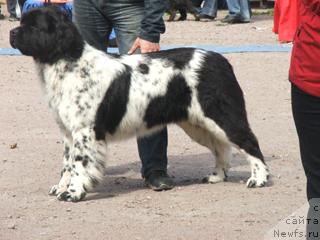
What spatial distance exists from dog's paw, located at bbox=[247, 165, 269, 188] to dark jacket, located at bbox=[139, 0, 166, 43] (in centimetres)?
137

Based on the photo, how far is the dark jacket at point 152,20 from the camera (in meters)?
6.59

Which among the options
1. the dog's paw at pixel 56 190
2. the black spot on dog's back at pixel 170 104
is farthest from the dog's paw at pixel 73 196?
the black spot on dog's back at pixel 170 104

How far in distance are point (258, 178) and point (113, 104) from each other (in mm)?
1339

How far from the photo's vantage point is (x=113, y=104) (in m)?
6.43

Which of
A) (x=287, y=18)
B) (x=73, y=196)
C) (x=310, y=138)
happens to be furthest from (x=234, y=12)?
(x=310, y=138)

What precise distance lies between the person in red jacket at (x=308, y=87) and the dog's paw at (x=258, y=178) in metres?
2.61

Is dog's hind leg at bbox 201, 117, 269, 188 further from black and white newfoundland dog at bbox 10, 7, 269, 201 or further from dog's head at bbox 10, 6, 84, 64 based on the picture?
dog's head at bbox 10, 6, 84, 64

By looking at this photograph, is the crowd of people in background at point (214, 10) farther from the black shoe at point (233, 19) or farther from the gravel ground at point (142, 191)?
the gravel ground at point (142, 191)

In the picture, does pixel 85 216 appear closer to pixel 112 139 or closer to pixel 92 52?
pixel 112 139

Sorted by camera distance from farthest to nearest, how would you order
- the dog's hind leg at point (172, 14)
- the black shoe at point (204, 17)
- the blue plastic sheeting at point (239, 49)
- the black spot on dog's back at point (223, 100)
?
the black shoe at point (204, 17) → the dog's hind leg at point (172, 14) → the blue plastic sheeting at point (239, 49) → the black spot on dog's back at point (223, 100)

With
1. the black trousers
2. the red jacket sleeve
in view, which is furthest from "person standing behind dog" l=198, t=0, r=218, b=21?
the red jacket sleeve

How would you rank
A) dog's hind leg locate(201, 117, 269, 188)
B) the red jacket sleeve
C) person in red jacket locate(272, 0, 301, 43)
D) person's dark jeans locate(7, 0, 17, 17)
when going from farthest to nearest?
person's dark jeans locate(7, 0, 17, 17) → dog's hind leg locate(201, 117, 269, 188) → person in red jacket locate(272, 0, 301, 43) → the red jacket sleeve

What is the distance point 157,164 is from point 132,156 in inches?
→ 41.1

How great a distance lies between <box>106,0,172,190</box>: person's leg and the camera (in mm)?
6773
